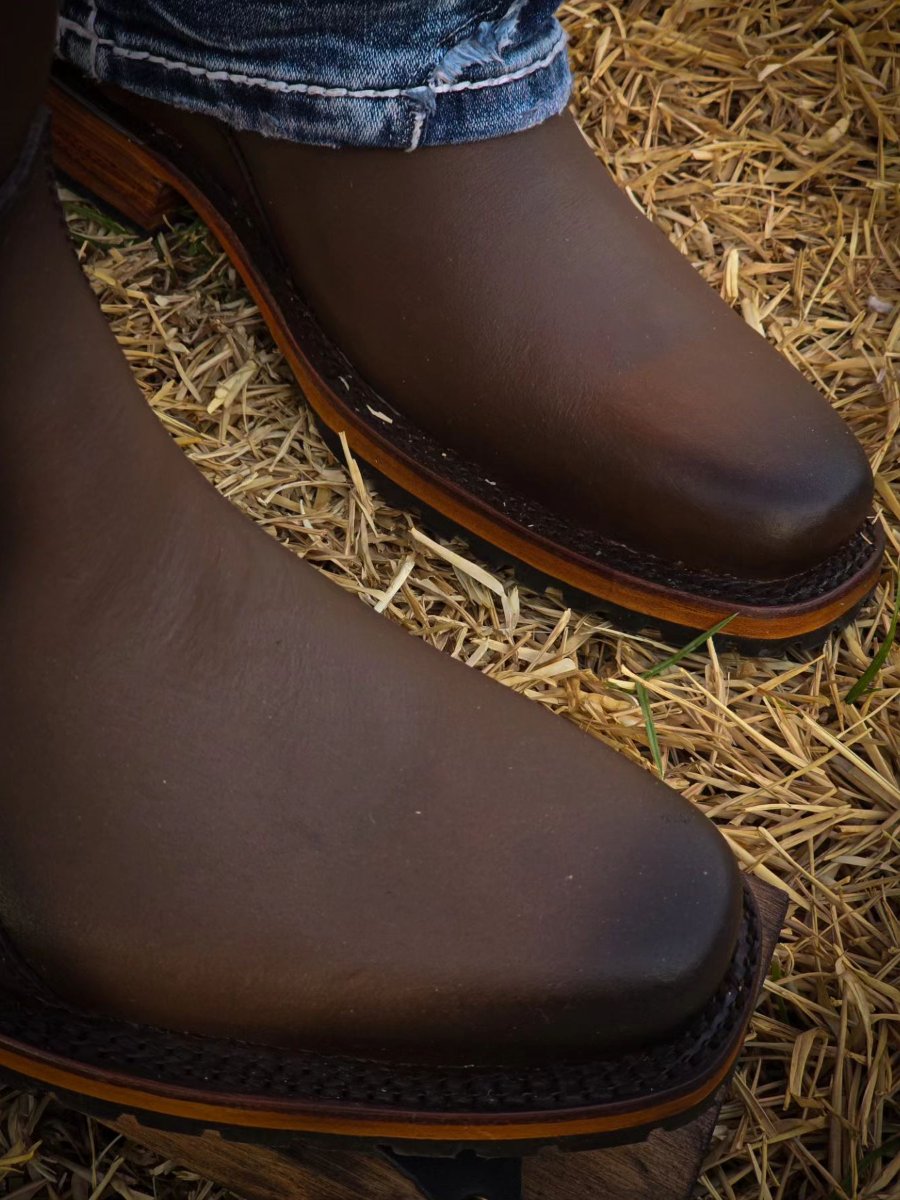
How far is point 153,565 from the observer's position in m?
0.72

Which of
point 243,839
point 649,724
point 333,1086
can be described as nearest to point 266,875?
point 243,839

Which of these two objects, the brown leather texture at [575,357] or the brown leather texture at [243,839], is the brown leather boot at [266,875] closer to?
the brown leather texture at [243,839]

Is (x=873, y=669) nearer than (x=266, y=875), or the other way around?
(x=266, y=875)

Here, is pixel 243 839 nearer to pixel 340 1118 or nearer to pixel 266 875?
pixel 266 875

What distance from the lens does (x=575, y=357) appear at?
1009 mm

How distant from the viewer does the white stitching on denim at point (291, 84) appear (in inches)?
38.5

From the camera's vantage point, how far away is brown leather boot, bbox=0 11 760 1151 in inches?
26.9

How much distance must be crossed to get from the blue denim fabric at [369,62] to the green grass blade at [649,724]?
475mm

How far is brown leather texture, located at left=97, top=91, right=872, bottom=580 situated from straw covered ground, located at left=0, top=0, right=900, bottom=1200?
67mm

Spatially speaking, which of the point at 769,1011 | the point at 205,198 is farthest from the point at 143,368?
the point at 769,1011

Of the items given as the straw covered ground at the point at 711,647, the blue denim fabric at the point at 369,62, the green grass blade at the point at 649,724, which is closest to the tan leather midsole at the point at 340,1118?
the straw covered ground at the point at 711,647

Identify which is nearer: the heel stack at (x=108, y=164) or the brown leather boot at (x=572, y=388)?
the brown leather boot at (x=572, y=388)

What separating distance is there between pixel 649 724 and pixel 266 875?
0.42 meters

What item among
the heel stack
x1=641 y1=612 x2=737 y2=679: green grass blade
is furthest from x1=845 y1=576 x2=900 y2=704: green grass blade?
the heel stack
